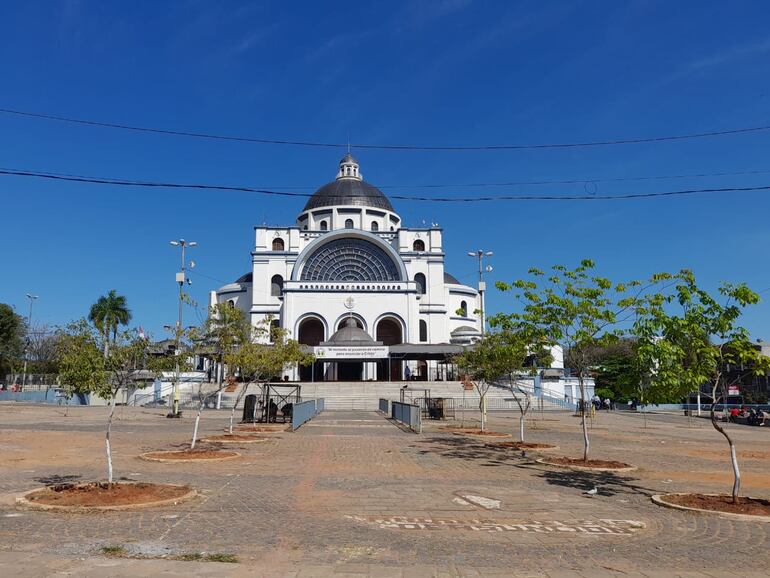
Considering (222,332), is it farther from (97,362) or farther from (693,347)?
(693,347)

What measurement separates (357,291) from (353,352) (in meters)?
12.2

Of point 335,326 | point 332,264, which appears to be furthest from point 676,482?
point 332,264

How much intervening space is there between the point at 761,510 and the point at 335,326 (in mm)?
54126

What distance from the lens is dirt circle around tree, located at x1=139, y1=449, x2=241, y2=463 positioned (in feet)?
48.2

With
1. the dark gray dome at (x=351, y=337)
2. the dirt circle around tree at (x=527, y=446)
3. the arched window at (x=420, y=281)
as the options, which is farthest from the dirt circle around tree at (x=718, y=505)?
the arched window at (x=420, y=281)

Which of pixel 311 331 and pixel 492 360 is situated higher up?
pixel 311 331

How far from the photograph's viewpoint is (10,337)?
206 ft

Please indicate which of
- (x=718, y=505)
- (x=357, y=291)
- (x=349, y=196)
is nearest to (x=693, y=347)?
(x=718, y=505)

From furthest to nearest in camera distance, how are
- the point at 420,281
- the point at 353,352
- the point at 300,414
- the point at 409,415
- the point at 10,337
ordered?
1. the point at 420,281
2. the point at 10,337
3. the point at 353,352
4. the point at 300,414
5. the point at 409,415

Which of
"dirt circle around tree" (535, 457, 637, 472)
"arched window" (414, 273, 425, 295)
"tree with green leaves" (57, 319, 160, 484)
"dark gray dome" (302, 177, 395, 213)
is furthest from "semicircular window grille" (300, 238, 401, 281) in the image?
"tree with green leaves" (57, 319, 160, 484)

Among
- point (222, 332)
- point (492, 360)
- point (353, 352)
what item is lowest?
point (492, 360)

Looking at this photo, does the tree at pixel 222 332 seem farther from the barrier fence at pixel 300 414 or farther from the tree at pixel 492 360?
the tree at pixel 492 360

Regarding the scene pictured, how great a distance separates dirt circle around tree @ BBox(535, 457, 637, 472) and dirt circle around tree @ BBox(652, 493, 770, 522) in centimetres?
352

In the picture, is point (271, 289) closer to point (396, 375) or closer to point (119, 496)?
point (396, 375)
